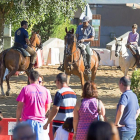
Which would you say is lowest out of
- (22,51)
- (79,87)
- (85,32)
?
(79,87)

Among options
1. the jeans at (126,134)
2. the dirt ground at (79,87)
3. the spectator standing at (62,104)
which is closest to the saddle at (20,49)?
the dirt ground at (79,87)

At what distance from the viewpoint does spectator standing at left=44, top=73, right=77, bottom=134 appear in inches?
243

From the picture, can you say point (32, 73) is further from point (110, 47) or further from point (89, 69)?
point (110, 47)

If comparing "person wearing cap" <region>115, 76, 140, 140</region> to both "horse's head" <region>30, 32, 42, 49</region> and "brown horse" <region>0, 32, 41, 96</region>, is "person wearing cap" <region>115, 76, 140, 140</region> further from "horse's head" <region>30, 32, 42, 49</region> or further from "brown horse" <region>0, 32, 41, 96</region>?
"horse's head" <region>30, 32, 42, 49</region>

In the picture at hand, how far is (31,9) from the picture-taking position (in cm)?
2005

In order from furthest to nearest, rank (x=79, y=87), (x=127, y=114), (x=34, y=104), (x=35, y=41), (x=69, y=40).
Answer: (x=79, y=87), (x=35, y=41), (x=69, y=40), (x=34, y=104), (x=127, y=114)

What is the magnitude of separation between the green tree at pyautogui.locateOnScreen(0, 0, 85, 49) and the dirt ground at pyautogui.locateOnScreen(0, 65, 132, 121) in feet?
10.3

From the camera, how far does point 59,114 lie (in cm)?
632

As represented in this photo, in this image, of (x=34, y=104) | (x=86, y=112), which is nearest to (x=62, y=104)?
(x=34, y=104)

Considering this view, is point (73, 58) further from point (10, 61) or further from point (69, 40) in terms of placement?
point (10, 61)

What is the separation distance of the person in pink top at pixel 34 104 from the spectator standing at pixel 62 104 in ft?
0.79

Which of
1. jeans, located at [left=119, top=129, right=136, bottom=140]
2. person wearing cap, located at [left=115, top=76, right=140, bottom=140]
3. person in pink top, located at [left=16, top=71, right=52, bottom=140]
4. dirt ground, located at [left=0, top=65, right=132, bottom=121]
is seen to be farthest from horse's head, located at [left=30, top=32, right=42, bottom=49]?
jeans, located at [left=119, top=129, right=136, bottom=140]

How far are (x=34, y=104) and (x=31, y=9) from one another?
14.2m

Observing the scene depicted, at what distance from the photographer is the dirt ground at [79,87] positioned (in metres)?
11.8
